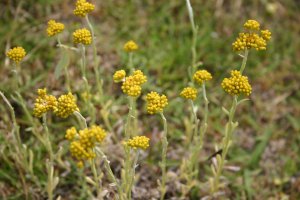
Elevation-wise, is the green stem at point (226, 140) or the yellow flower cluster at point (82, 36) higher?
the yellow flower cluster at point (82, 36)

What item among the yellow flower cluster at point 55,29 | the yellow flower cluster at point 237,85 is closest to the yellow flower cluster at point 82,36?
the yellow flower cluster at point 55,29

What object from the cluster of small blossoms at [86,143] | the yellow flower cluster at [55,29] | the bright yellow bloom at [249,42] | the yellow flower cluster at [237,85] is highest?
the yellow flower cluster at [55,29]

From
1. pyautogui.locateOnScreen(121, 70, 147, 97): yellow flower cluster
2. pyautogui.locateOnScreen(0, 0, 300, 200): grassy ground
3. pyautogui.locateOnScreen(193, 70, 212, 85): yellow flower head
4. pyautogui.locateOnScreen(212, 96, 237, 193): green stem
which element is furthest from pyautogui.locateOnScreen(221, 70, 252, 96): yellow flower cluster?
pyautogui.locateOnScreen(0, 0, 300, 200): grassy ground

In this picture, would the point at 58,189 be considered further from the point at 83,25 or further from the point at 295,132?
the point at 295,132

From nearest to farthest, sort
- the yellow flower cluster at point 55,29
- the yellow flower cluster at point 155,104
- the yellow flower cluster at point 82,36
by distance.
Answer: the yellow flower cluster at point 155,104, the yellow flower cluster at point 82,36, the yellow flower cluster at point 55,29

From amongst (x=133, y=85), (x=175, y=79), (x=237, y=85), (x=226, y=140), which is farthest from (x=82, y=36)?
(x=175, y=79)

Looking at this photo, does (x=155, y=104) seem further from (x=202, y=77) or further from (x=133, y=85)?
(x=202, y=77)

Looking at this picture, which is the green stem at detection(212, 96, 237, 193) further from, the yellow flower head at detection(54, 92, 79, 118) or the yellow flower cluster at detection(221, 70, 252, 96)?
the yellow flower head at detection(54, 92, 79, 118)

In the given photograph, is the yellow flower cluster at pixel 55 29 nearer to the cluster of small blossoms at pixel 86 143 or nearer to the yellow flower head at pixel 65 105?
the yellow flower head at pixel 65 105
